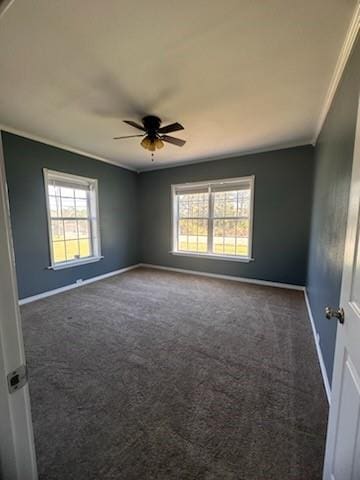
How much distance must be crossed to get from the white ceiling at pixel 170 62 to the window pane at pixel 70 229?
1.63 m

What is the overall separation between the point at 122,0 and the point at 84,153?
10.4 feet

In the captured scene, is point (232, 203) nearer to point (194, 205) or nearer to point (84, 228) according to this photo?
point (194, 205)

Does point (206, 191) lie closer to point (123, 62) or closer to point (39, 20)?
point (123, 62)

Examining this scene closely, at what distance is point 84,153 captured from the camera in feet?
13.2

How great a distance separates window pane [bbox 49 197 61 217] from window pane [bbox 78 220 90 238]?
1.55 feet

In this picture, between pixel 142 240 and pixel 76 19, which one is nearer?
pixel 76 19

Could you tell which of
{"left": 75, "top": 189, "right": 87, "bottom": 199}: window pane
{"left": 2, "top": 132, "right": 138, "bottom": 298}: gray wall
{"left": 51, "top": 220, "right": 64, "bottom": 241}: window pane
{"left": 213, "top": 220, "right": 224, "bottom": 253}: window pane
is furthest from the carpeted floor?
{"left": 75, "top": 189, "right": 87, "bottom": 199}: window pane

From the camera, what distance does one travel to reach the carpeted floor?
3.86 feet

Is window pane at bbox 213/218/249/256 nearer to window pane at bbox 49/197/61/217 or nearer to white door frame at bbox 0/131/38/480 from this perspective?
window pane at bbox 49/197/61/217

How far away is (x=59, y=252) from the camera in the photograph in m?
3.80

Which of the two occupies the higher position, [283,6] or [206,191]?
[283,6]

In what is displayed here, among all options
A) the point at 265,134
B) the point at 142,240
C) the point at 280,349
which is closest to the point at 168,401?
the point at 280,349

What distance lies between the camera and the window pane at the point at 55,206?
3.62m

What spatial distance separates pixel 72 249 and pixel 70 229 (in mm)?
387
